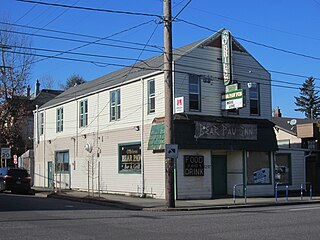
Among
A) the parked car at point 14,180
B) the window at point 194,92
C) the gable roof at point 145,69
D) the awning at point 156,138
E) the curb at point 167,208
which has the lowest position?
the curb at point 167,208

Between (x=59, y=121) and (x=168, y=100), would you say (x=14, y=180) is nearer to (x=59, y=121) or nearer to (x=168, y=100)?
(x=59, y=121)

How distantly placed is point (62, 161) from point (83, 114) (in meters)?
5.54

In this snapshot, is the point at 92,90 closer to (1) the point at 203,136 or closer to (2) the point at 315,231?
(1) the point at 203,136

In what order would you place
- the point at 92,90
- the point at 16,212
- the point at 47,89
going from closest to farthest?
the point at 16,212, the point at 92,90, the point at 47,89

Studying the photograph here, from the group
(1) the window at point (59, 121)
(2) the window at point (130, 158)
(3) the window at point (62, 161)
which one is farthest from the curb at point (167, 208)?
(1) the window at point (59, 121)

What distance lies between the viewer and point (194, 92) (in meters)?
25.3

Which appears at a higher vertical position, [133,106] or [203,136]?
[133,106]

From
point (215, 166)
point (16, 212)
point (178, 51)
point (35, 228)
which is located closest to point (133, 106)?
point (178, 51)

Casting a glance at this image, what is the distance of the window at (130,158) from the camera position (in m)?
27.0

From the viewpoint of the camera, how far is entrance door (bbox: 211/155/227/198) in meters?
26.3

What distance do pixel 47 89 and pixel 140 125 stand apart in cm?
4428

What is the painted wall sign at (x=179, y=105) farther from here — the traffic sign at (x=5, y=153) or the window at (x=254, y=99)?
the traffic sign at (x=5, y=153)

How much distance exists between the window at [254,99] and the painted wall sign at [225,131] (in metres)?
1.31

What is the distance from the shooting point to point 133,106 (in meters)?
27.6
